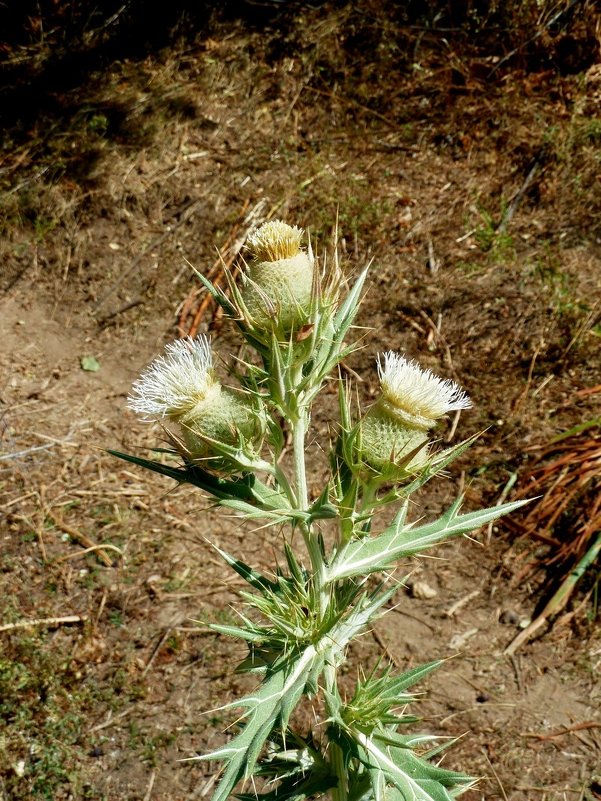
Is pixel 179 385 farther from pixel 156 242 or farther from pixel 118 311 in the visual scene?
pixel 156 242

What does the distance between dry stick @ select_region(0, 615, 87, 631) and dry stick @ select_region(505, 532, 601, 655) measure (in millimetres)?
2107

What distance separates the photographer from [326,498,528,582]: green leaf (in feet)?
5.54

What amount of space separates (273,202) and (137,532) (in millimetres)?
2311

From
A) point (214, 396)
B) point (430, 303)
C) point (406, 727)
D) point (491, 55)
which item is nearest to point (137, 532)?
point (406, 727)

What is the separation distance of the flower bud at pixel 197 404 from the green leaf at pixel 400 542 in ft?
1.23

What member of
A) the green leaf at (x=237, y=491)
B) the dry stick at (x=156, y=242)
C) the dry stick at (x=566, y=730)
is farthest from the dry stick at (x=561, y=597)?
the dry stick at (x=156, y=242)

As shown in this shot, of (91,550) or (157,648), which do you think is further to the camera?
(91,550)

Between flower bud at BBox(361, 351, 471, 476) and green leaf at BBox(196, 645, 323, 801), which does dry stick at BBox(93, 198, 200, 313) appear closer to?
flower bud at BBox(361, 351, 471, 476)

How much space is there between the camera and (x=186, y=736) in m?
3.26

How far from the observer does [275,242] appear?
161 cm

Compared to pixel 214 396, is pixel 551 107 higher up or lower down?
higher up

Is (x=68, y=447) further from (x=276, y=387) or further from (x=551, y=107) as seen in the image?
(x=551, y=107)

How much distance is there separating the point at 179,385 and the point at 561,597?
2.57 m

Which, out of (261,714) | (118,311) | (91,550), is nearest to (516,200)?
(118,311)
